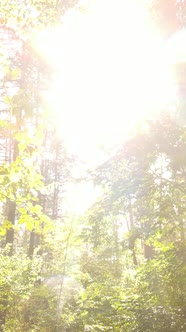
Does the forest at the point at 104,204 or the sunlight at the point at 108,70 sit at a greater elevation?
the sunlight at the point at 108,70

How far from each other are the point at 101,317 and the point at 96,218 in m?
2.99

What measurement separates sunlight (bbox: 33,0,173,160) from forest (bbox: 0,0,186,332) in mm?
397

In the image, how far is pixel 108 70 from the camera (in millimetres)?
9594

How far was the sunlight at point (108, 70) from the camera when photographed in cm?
844

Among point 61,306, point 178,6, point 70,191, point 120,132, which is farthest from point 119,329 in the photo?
point 178,6

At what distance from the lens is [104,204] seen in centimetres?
829

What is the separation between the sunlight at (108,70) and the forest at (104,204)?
0.40 metres

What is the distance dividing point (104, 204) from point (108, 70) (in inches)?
161

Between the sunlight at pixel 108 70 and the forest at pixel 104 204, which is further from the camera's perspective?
the sunlight at pixel 108 70

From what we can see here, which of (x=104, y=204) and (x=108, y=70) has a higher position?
(x=108, y=70)

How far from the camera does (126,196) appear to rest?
26.8 ft

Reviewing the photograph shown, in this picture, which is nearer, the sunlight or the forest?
the forest

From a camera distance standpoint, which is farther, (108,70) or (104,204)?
(108,70)

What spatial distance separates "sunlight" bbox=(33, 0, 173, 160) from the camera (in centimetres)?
844
